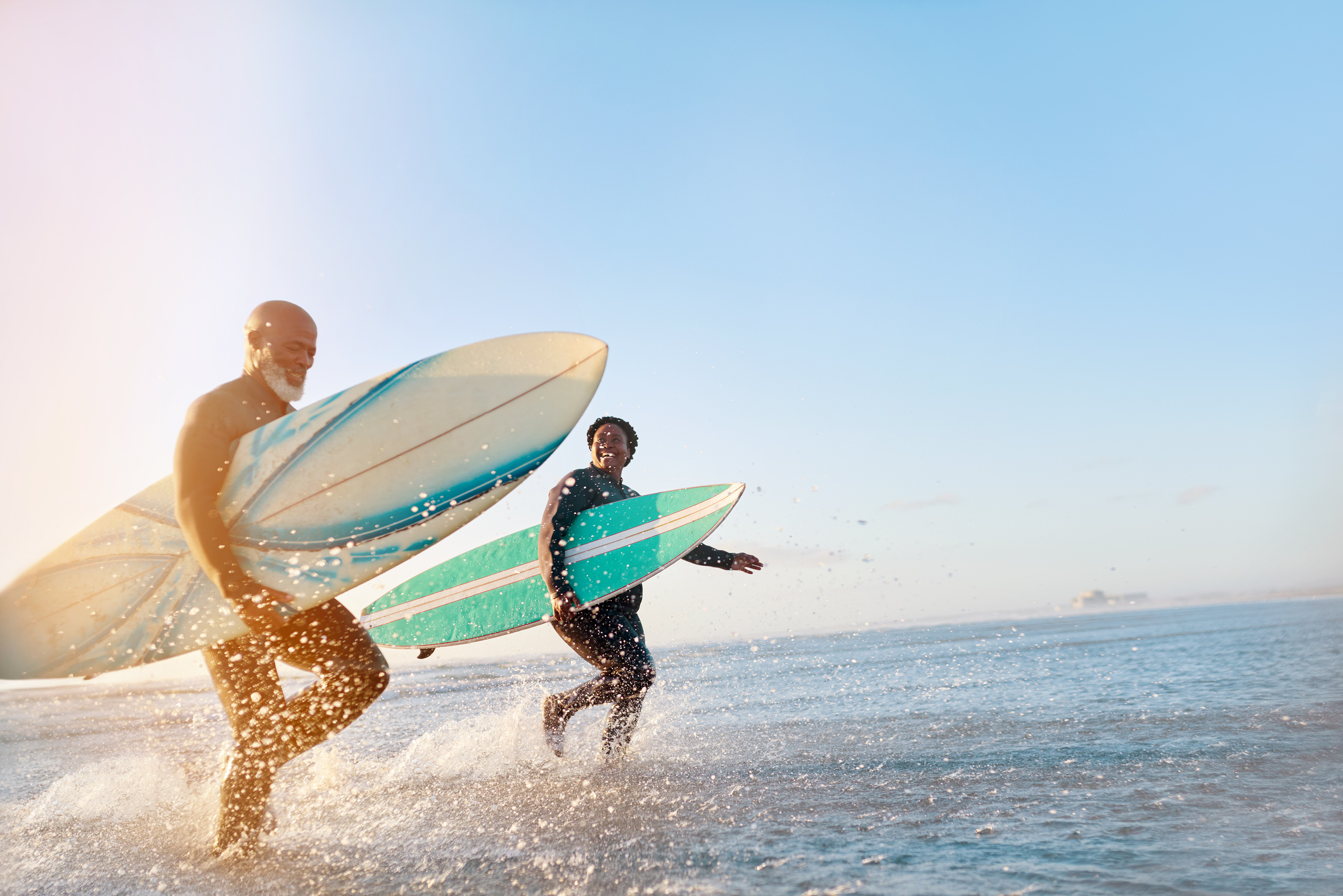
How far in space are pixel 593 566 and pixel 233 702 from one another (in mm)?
1823

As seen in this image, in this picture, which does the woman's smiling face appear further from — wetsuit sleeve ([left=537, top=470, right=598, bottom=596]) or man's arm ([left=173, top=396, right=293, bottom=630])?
man's arm ([left=173, top=396, right=293, bottom=630])

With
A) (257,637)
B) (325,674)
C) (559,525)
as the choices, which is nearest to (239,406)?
(257,637)

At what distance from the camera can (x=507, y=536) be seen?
4.76 m

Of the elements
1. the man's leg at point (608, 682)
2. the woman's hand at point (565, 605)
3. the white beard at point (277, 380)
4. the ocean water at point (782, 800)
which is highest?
the white beard at point (277, 380)

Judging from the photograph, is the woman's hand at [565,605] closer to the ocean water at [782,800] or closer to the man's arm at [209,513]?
the ocean water at [782,800]

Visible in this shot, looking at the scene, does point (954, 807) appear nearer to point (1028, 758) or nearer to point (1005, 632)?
point (1028, 758)

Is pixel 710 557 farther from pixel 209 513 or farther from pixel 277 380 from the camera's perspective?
pixel 209 513

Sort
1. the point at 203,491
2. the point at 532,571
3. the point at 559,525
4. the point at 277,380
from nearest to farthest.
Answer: the point at 203,491 → the point at 277,380 → the point at 559,525 → the point at 532,571

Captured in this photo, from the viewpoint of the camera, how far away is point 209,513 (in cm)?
240

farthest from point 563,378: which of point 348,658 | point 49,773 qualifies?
point 49,773

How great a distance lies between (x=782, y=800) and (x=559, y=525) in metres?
1.73

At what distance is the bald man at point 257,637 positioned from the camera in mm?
2383

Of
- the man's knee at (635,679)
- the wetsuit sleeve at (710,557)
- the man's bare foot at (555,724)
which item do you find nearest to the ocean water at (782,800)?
the man's bare foot at (555,724)

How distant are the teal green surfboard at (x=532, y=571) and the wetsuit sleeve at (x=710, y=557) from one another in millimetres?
38
